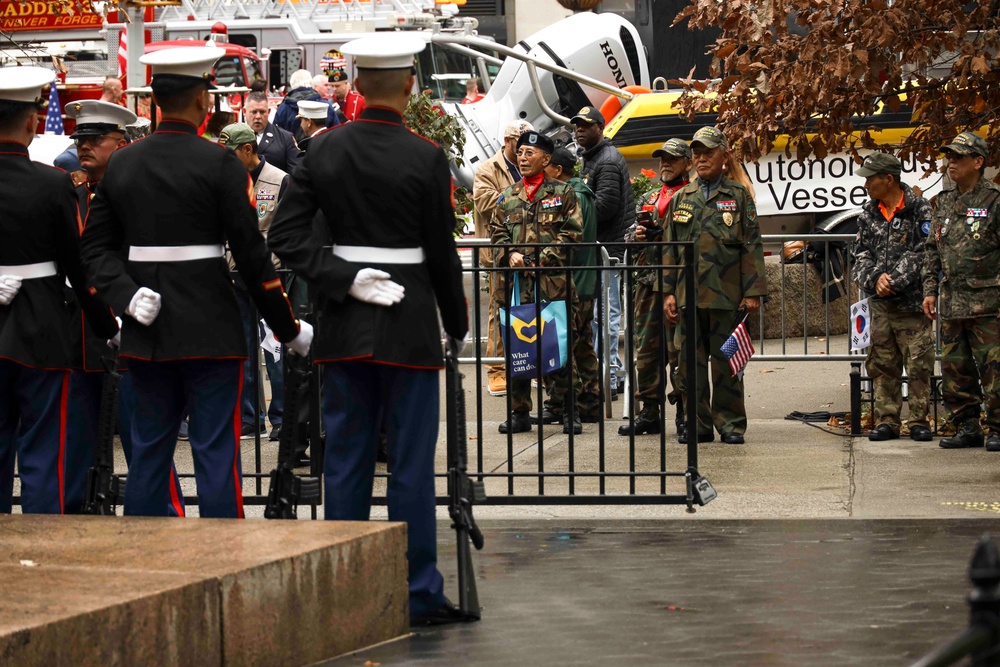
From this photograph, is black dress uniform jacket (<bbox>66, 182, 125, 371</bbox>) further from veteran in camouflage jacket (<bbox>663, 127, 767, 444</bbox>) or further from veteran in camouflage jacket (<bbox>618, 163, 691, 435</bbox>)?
veteran in camouflage jacket (<bbox>618, 163, 691, 435</bbox>)

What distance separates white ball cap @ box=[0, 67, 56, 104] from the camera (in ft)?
20.9

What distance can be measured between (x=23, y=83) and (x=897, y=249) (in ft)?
17.7

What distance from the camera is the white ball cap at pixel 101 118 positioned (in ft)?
25.4

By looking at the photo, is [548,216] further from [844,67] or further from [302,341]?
[302,341]

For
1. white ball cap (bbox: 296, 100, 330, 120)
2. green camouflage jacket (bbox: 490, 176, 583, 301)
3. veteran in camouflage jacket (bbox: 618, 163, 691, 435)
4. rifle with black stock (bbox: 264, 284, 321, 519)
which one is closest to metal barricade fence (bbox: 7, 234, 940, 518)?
veteran in camouflage jacket (bbox: 618, 163, 691, 435)

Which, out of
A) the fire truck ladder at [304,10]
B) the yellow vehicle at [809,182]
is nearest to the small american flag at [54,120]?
the yellow vehicle at [809,182]

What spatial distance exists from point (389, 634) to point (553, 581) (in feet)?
3.35

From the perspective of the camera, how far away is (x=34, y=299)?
6.37m

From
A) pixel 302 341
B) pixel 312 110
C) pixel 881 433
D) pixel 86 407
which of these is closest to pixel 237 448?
pixel 302 341

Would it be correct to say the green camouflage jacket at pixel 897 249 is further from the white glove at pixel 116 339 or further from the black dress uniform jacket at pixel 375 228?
the white glove at pixel 116 339

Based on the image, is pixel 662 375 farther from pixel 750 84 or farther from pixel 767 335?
pixel 767 335

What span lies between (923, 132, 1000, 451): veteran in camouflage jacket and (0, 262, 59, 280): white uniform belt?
5.08 metres

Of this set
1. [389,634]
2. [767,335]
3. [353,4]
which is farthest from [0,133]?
[353,4]

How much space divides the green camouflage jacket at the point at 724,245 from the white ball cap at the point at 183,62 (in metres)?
4.31
